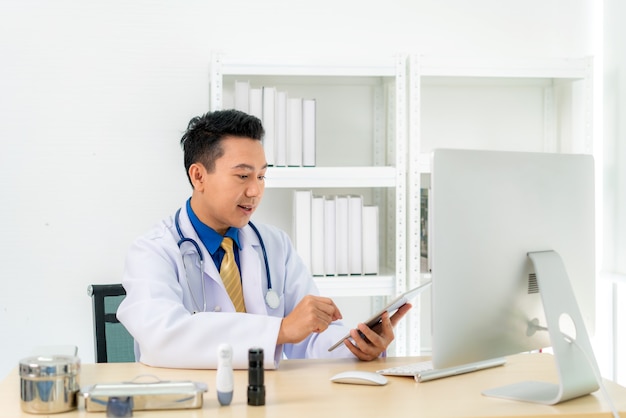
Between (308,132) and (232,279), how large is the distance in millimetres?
928

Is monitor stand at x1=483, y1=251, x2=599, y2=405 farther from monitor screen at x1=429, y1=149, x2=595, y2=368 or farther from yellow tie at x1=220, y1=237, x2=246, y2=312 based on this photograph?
yellow tie at x1=220, y1=237, x2=246, y2=312

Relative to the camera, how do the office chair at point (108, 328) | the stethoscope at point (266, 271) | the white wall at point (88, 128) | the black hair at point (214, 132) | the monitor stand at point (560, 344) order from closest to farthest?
the monitor stand at point (560, 344) < the stethoscope at point (266, 271) < the black hair at point (214, 132) < the office chair at point (108, 328) < the white wall at point (88, 128)

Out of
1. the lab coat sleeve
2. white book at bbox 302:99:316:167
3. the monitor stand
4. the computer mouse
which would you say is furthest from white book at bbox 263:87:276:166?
the monitor stand

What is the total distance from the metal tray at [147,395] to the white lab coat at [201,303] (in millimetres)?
272

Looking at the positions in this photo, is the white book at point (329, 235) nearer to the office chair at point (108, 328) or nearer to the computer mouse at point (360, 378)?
the office chair at point (108, 328)

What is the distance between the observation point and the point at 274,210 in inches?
119

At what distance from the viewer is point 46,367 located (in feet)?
4.17

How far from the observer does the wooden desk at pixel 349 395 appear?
130 cm

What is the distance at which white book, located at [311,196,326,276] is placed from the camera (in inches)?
Answer: 107

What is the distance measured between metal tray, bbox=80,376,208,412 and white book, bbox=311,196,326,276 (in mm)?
1418

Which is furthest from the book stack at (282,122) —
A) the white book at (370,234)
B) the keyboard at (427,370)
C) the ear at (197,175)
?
the keyboard at (427,370)

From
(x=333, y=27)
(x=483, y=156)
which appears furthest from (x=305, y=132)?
(x=483, y=156)

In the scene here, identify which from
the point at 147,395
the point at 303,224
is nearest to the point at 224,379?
the point at 147,395

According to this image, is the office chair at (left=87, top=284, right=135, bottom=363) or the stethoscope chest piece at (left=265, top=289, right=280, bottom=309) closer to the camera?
the stethoscope chest piece at (left=265, top=289, right=280, bottom=309)
